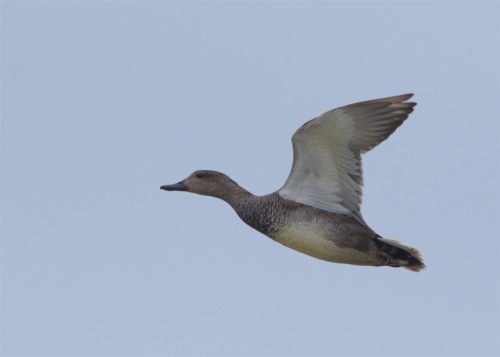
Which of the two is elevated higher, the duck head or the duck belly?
the duck head

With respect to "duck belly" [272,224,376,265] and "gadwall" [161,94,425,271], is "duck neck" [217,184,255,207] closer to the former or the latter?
"gadwall" [161,94,425,271]

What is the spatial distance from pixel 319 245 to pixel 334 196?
602 millimetres

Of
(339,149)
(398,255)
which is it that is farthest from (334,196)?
(398,255)

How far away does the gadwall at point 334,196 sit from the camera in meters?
12.7

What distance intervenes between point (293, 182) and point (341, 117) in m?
0.91

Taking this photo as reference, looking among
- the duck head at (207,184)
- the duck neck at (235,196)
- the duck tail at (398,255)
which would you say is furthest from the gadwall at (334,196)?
the duck head at (207,184)

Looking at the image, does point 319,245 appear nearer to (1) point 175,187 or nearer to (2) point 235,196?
Answer: (2) point 235,196

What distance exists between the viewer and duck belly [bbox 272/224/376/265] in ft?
41.7

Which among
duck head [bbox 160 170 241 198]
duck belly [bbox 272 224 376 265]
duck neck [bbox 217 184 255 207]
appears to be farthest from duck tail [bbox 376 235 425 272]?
duck head [bbox 160 170 241 198]

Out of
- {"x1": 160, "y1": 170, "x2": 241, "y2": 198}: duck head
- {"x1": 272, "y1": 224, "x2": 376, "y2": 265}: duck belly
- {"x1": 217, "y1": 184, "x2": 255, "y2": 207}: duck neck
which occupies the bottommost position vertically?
{"x1": 272, "y1": 224, "x2": 376, "y2": 265}: duck belly

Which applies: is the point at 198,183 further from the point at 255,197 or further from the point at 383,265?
the point at 383,265

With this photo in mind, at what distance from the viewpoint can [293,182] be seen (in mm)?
13086

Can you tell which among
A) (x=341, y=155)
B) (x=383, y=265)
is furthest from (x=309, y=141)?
(x=383, y=265)

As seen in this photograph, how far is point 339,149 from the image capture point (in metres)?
12.9
